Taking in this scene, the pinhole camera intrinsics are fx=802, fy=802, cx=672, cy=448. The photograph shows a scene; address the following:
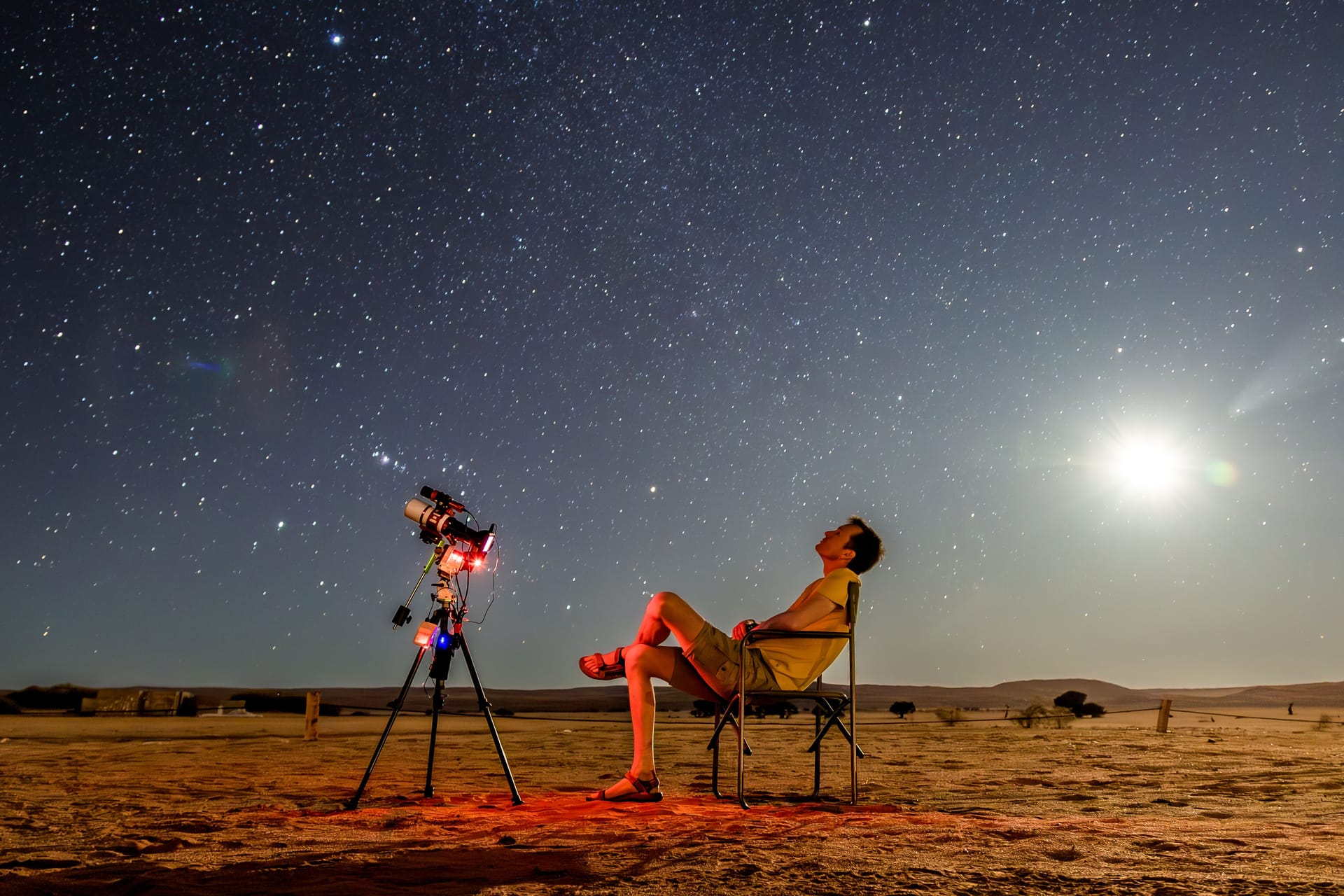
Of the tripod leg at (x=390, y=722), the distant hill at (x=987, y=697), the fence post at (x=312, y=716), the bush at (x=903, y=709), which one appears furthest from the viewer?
the distant hill at (x=987, y=697)

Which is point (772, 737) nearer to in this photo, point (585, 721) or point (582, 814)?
point (585, 721)

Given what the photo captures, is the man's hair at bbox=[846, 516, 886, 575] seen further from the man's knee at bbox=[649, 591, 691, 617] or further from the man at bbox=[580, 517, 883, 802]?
the man's knee at bbox=[649, 591, 691, 617]

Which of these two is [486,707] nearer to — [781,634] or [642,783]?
[642,783]

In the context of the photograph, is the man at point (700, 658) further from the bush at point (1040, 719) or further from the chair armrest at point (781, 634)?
the bush at point (1040, 719)

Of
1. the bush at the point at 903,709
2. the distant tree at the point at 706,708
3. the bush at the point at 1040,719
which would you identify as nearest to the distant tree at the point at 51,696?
the distant tree at the point at 706,708

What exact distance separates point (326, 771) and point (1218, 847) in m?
6.28

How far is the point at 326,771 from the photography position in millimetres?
6723

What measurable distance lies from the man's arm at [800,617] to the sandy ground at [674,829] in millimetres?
910

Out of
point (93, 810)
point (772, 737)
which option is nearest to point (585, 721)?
point (772, 737)

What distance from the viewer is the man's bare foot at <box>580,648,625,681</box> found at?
429 cm

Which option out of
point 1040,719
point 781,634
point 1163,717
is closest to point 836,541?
point 781,634

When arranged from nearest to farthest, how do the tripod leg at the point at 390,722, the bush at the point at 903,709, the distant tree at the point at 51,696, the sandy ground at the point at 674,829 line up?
1. the sandy ground at the point at 674,829
2. the tripod leg at the point at 390,722
3. the distant tree at the point at 51,696
4. the bush at the point at 903,709

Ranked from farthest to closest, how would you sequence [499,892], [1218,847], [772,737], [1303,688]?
[1303,688], [772,737], [1218,847], [499,892]

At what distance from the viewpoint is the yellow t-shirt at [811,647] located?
4301 millimetres
